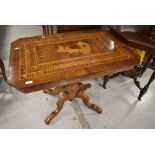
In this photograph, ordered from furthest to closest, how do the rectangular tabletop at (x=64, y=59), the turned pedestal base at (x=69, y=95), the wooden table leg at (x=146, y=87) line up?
the wooden table leg at (x=146, y=87)
the turned pedestal base at (x=69, y=95)
the rectangular tabletop at (x=64, y=59)

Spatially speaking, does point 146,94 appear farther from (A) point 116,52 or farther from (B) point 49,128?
(B) point 49,128

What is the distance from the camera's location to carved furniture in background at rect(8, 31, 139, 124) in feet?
4.00

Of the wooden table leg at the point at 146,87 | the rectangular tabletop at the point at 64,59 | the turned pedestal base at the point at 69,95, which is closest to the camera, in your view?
the rectangular tabletop at the point at 64,59

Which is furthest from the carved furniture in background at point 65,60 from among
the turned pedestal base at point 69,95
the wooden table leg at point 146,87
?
the wooden table leg at point 146,87

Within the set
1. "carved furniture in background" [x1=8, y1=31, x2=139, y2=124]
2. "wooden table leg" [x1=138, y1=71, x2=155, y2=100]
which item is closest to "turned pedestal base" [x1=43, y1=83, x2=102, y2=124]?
"carved furniture in background" [x1=8, y1=31, x2=139, y2=124]

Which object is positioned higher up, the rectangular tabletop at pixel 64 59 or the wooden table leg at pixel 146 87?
the rectangular tabletop at pixel 64 59

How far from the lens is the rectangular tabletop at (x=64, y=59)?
47.8 inches

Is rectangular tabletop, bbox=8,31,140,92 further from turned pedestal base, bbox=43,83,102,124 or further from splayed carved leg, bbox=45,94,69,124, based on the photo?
splayed carved leg, bbox=45,94,69,124

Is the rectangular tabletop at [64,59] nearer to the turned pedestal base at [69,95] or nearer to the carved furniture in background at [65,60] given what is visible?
the carved furniture in background at [65,60]

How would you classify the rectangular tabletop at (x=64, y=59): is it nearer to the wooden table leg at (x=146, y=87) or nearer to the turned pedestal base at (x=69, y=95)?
the turned pedestal base at (x=69, y=95)

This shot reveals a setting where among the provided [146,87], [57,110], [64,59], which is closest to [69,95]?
[57,110]

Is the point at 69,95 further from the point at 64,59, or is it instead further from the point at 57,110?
the point at 64,59

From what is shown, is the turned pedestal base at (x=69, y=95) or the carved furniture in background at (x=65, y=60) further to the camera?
the turned pedestal base at (x=69, y=95)

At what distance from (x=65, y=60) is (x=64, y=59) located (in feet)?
0.07
